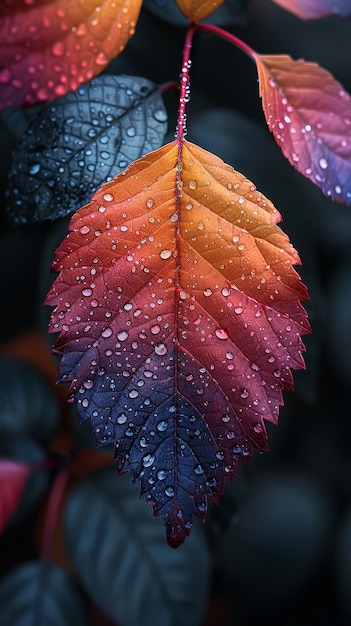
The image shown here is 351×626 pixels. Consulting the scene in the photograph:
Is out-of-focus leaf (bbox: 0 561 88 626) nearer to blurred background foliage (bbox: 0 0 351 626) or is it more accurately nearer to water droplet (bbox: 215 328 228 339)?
blurred background foliage (bbox: 0 0 351 626)

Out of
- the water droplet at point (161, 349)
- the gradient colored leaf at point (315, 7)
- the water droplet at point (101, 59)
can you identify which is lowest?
the water droplet at point (161, 349)

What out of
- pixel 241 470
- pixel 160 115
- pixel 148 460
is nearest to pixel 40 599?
pixel 241 470

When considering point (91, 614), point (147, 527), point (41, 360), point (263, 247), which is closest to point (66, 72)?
point (263, 247)

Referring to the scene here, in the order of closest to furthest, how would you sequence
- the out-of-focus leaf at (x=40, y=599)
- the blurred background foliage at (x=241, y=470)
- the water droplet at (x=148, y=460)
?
the water droplet at (x=148, y=460), the blurred background foliage at (x=241, y=470), the out-of-focus leaf at (x=40, y=599)

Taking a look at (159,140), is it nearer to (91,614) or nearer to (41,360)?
(41,360)

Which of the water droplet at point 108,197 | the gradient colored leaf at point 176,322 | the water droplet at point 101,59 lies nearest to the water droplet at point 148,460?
the gradient colored leaf at point 176,322

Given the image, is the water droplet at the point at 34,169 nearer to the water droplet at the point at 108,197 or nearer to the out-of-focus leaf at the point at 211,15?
the water droplet at the point at 108,197

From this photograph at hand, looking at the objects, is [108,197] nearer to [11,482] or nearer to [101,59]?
[101,59]
